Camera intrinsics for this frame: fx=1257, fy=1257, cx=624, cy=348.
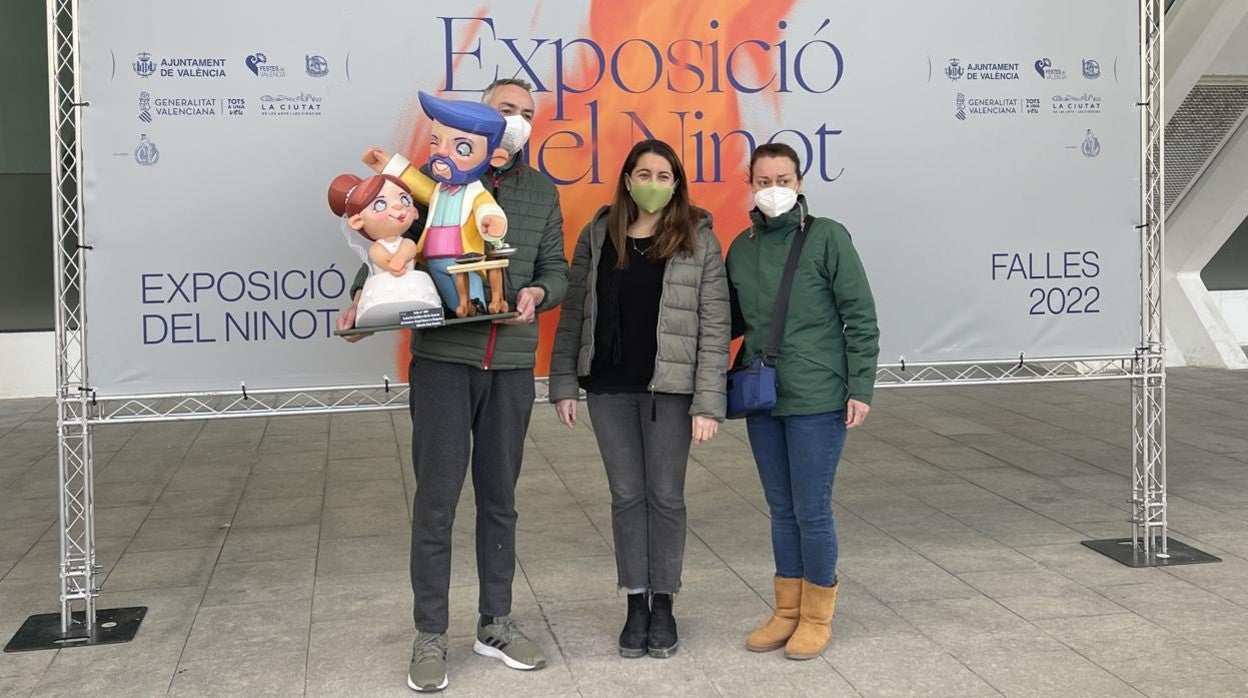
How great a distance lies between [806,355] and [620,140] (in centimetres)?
143

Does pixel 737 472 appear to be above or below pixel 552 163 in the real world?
below

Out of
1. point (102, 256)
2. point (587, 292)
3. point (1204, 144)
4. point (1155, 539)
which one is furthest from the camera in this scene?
point (1204, 144)

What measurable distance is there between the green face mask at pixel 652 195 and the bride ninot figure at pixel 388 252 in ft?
2.44

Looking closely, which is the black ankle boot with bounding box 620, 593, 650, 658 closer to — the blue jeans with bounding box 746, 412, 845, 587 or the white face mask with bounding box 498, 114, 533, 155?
the blue jeans with bounding box 746, 412, 845, 587

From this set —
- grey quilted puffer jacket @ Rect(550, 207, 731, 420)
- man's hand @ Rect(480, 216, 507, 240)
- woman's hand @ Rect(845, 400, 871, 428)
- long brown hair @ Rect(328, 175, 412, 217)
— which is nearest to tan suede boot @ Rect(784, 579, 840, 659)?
woman's hand @ Rect(845, 400, 871, 428)

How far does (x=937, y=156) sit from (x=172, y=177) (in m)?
3.12

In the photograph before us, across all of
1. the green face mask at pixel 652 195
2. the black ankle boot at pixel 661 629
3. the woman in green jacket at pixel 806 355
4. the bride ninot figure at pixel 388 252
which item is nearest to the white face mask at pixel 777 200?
the woman in green jacket at pixel 806 355

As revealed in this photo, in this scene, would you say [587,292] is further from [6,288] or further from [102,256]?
[6,288]

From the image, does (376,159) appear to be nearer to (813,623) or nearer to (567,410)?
(567,410)

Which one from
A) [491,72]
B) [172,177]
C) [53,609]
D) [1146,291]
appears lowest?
[53,609]

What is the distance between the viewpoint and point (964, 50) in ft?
17.7

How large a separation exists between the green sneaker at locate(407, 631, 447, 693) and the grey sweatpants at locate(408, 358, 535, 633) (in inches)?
2.0

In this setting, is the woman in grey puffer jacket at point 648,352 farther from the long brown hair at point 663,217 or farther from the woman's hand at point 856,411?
the woman's hand at point 856,411

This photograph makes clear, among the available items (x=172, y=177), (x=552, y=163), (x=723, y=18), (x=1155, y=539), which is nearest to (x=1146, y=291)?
(x=1155, y=539)
